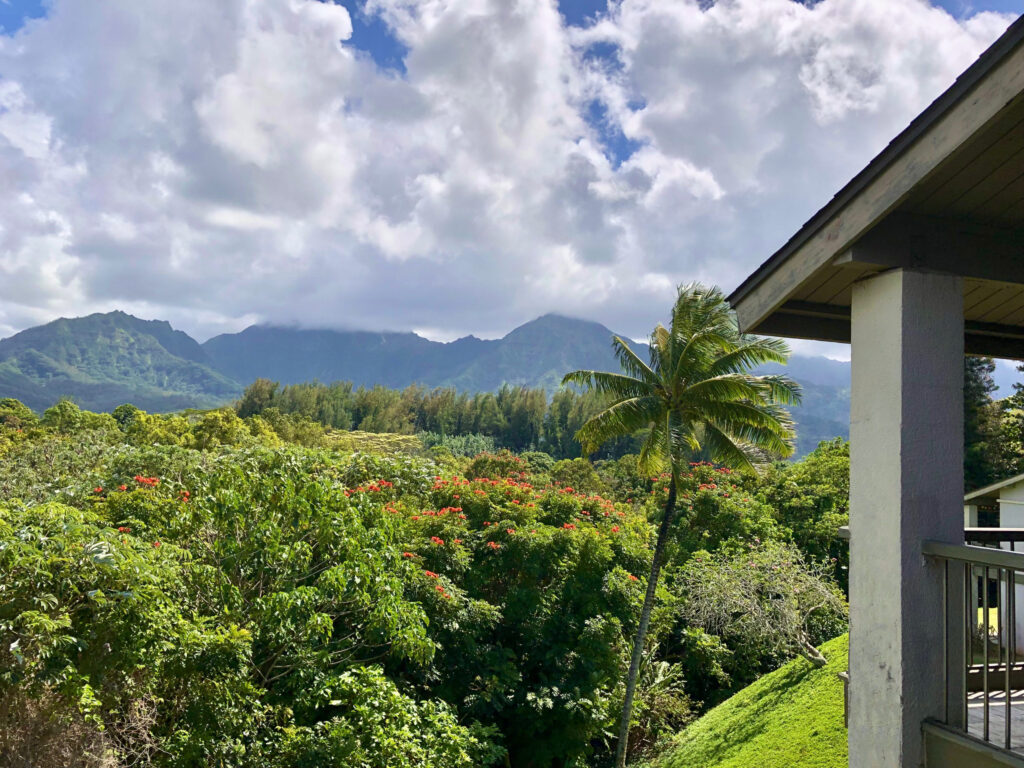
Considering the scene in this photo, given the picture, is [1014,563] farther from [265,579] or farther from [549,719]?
[549,719]

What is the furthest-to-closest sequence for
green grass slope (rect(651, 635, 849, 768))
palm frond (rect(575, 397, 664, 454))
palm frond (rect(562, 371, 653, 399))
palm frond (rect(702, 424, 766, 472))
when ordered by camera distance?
1. palm frond (rect(562, 371, 653, 399))
2. palm frond (rect(702, 424, 766, 472))
3. palm frond (rect(575, 397, 664, 454))
4. green grass slope (rect(651, 635, 849, 768))

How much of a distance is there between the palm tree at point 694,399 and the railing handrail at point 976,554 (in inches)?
361

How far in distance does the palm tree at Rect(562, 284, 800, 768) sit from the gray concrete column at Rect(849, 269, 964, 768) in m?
8.88

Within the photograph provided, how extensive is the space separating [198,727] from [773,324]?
7.29 meters

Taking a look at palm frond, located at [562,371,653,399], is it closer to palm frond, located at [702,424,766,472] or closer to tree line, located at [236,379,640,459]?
palm frond, located at [702,424,766,472]

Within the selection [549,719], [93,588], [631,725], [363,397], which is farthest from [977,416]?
[363,397]

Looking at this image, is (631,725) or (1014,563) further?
(631,725)

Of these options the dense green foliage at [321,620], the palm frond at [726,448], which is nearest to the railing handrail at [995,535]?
the dense green foliage at [321,620]

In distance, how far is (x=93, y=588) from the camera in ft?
20.3

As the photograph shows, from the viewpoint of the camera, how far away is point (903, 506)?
129 inches

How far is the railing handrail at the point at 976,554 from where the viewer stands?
9.20 ft

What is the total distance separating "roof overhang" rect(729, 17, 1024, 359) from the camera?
9.74ft

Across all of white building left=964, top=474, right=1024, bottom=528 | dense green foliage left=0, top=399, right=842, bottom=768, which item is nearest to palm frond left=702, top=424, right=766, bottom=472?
dense green foliage left=0, top=399, right=842, bottom=768

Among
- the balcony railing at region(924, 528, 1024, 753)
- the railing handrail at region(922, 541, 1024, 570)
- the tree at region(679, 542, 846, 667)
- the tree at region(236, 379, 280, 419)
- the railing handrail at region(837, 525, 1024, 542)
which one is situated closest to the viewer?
the railing handrail at region(922, 541, 1024, 570)
